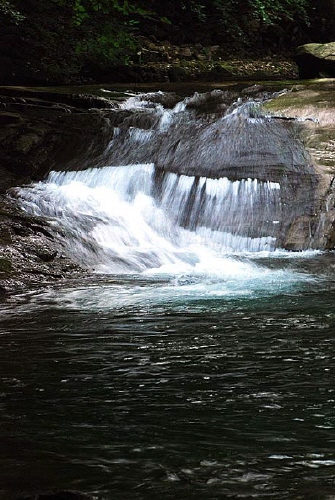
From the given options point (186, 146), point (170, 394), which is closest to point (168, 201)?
point (186, 146)

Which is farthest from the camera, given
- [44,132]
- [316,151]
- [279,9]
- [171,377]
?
[279,9]

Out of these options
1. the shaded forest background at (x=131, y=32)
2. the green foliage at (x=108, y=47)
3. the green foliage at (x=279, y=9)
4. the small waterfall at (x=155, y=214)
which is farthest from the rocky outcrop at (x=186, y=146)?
the green foliage at (x=279, y=9)

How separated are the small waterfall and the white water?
0.5 inches

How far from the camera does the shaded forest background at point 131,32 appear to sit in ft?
48.3

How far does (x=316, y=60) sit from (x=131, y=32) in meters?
5.42

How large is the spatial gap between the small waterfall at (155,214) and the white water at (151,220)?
0.01 metres

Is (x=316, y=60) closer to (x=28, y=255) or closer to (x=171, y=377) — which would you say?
(x=28, y=255)

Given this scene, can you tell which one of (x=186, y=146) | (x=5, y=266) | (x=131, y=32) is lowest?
(x=5, y=266)

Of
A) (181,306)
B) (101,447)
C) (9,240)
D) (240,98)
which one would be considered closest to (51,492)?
(101,447)

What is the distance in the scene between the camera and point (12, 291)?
6.00 metres

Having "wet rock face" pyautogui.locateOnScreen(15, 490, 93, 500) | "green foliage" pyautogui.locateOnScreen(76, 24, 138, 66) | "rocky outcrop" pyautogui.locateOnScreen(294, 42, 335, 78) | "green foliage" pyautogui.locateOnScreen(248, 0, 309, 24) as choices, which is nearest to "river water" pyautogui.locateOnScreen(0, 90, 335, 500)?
"wet rock face" pyautogui.locateOnScreen(15, 490, 93, 500)

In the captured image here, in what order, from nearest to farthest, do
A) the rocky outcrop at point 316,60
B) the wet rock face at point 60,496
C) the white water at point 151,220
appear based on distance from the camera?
the wet rock face at point 60,496 < the white water at point 151,220 < the rocky outcrop at point 316,60

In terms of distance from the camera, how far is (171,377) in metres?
3.54

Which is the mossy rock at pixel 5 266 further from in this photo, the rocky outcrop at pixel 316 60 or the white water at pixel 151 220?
the rocky outcrop at pixel 316 60
